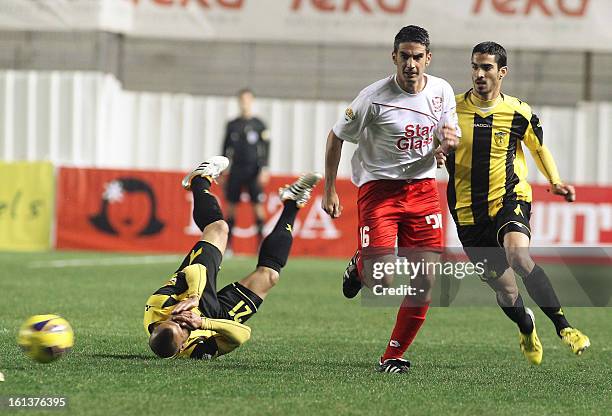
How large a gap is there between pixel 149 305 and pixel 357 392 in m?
1.55

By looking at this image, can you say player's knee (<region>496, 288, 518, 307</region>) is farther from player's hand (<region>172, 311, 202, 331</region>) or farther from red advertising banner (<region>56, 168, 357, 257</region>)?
red advertising banner (<region>56, 168, 357, 257</region>)

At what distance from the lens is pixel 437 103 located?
7508 mm

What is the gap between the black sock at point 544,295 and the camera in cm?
768

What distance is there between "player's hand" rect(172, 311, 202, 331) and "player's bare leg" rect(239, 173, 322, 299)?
877mm

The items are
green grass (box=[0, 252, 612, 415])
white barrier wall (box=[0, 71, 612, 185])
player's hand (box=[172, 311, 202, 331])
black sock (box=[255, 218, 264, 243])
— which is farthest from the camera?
white barrier wall (box=[0, 71, 612, 185])

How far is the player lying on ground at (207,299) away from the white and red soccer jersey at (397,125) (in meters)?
0.91

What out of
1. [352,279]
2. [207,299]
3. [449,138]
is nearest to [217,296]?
[207,299]

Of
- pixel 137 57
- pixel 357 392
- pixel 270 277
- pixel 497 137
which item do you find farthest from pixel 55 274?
pixel 137 57

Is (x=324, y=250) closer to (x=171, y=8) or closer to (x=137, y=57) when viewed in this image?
(x=171, y=8)

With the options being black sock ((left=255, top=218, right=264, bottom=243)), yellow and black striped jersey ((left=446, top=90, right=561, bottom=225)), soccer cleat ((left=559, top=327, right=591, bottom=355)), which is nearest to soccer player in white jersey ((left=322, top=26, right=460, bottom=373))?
yellow and black striped jersey ((left=446, top=90, right=561, bottom=225))

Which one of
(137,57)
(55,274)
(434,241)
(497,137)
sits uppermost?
(137,57)

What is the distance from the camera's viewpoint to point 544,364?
7758mm

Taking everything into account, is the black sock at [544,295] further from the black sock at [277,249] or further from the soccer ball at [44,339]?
the soccer ball at [44,339]

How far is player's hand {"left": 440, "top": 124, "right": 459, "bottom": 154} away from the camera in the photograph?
7062 millimetres
